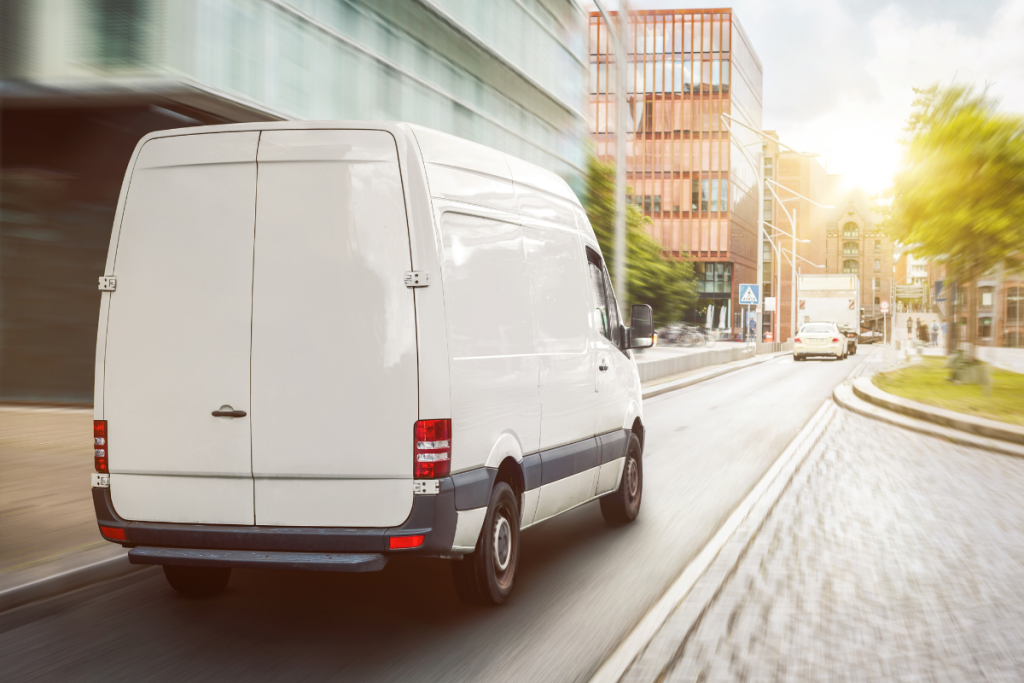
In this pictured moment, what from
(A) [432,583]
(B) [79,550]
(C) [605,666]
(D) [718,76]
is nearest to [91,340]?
(B) [79,550]

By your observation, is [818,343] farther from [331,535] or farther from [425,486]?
[331,535]

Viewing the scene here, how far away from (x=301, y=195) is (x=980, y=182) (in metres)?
17.9

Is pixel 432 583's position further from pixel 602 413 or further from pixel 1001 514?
pixel 1001 514

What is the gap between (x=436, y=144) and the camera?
17.3ft

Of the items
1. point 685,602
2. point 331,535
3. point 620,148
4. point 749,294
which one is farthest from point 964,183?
point 749,294

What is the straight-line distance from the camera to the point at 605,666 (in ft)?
14.8

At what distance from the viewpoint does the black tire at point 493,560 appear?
538 centimetres

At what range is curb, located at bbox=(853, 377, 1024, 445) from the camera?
538 inches

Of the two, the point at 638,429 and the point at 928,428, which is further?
the point at 928,428

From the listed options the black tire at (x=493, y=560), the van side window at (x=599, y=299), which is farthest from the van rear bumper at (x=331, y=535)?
the van side window at (x=599, y=299)

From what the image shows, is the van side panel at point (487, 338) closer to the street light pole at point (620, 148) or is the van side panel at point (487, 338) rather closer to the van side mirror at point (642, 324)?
the van side mirror at point (642, 324)

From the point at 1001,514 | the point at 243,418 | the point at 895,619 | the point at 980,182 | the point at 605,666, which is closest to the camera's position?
the point at 605,666

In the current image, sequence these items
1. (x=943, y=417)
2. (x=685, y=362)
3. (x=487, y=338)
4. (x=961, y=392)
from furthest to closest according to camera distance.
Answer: (x=685, y=362) < (x=961, y=392) < (x=943, y=417) < (x=487, y=338)

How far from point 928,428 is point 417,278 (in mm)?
11976
